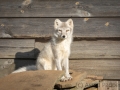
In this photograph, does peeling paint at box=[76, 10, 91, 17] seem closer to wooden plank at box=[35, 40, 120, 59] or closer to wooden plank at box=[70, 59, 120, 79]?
wooden plank at box=[35, 40, 120, 59]

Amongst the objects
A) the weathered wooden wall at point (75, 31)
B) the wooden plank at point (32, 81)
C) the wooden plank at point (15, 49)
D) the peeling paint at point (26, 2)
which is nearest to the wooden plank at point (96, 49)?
the weathered wooden wall at point (75, 31)

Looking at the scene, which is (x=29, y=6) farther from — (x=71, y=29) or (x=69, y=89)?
(x=69, y=89)

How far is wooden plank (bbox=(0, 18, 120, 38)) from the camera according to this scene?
6.71 metres

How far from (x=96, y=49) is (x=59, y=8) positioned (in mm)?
1247

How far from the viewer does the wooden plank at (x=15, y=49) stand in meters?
6.94

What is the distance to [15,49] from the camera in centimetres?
697

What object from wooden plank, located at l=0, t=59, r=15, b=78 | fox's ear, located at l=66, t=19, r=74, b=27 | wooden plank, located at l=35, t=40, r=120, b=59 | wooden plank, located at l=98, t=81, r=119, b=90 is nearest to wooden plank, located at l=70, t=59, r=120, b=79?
wooden plank, located at l=35, t=40, r=120, b=59

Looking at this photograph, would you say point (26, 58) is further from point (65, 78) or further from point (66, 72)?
point (65, 78)

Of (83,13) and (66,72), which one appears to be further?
(83,13)

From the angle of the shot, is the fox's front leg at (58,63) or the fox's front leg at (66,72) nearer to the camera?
the fox's front leg at (66,72)

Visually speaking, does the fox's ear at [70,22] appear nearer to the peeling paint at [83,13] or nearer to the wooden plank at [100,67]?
the peeling paint at [83,13]

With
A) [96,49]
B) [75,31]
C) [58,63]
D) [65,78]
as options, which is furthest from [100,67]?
[65,78]

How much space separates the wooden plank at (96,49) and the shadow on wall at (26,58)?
855 mm

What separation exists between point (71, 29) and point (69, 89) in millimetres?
1489
